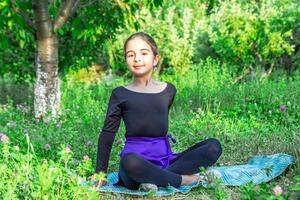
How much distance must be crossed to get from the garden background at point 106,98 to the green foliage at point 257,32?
2cm

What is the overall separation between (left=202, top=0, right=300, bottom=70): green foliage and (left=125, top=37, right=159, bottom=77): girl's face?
601 centimetres

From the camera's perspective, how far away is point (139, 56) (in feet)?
11.5

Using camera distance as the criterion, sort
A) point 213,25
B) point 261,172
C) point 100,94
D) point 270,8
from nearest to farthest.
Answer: point 261,172, point 100,94, point 270,8, point 213,25

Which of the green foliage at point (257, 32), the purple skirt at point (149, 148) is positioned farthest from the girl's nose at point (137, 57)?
the green foliage at point (257, 32)

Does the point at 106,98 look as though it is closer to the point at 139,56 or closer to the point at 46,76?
A: the point at 46,76

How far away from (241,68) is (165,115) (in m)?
6.75

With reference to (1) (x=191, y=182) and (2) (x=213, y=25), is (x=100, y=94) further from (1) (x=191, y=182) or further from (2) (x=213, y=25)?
(1) (x=191, y=182)

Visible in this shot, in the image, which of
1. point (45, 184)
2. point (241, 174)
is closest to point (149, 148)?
point (241, 174)

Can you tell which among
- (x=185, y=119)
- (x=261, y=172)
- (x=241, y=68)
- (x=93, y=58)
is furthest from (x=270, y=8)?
(x=261, y=172)

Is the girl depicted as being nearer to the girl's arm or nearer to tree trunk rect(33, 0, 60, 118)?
the girl's arm

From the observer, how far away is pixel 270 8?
9.37 m

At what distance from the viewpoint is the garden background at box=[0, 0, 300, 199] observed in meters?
2.96

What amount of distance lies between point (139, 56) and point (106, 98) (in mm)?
4415

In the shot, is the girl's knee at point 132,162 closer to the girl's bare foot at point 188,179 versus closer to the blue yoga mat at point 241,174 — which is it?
the blue yoga mat at point 241,174
